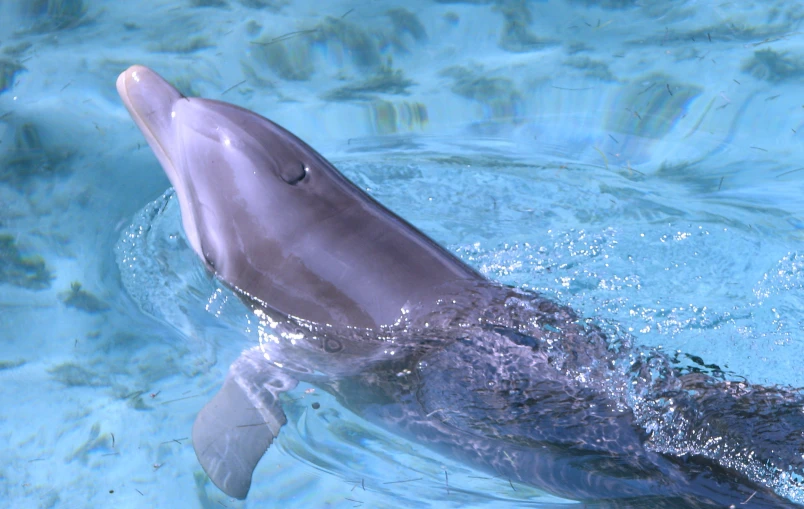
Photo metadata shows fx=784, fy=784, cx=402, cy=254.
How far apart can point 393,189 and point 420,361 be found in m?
2.28

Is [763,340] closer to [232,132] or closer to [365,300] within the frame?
[365,300]

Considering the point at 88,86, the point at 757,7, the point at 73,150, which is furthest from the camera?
the point at 757,7

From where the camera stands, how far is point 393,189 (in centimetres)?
625

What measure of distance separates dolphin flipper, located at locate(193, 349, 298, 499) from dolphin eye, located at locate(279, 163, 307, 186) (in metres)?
1.07

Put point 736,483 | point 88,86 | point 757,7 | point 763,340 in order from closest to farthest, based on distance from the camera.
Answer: point 736,483 < point 763,340 < point 88,86 < point 757,7

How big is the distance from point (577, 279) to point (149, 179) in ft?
11.3

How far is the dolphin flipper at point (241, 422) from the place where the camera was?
4238 millimetres

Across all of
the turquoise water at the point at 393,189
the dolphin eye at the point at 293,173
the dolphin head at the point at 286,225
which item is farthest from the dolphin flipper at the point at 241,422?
the dolphin eye at the point at 293,173

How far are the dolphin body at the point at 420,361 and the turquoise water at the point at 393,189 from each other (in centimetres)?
23

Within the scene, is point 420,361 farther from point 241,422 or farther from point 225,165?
point 225,165

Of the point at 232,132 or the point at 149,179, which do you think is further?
the point at 149,179

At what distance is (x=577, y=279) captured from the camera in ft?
17.8

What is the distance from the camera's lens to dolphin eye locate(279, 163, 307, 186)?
4398 mm

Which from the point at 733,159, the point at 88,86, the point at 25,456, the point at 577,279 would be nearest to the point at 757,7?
the point at 733,159
